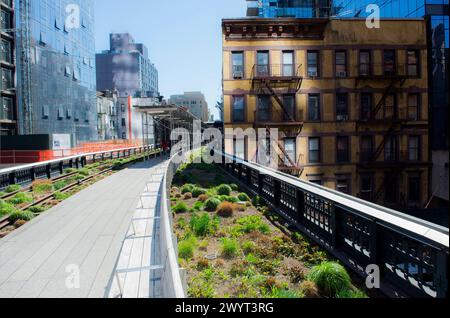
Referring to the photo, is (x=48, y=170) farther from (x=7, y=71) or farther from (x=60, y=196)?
(x=7, y=71)

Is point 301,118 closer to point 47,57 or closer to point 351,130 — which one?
point 351,130

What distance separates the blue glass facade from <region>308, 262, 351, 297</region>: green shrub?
45779mm

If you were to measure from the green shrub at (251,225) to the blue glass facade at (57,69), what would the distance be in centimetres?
4250

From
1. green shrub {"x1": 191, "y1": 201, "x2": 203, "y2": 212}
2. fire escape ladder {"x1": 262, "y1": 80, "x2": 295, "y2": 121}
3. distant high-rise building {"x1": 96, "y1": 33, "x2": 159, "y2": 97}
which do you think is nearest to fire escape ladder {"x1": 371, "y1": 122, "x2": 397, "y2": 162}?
fire escape ladder {"x1": 262, "y1": 80, "x2": 295, "y2": 121}

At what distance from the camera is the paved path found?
17.6 ft

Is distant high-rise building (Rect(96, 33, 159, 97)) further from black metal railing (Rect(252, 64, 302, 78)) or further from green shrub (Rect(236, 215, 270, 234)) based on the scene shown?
green shrub (Rect(236, 215, 270, 234))

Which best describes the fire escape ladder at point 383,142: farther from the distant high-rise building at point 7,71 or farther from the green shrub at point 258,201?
the distant high-rise building at point 7,71

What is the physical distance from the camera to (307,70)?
93.4 feet

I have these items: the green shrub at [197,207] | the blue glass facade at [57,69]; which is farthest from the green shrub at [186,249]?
the blue glass facade at [57,69]

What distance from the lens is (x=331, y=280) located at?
463cm

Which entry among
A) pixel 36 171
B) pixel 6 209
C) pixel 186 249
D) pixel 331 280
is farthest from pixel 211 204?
pixel 36 171
